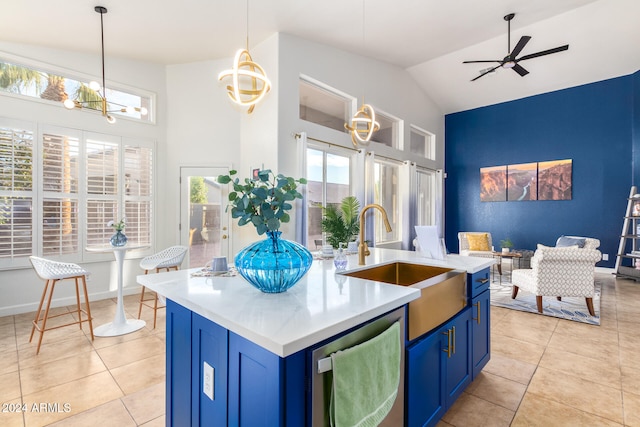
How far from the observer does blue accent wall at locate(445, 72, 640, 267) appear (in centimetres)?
602

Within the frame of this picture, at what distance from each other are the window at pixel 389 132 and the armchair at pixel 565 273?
11.6 feet

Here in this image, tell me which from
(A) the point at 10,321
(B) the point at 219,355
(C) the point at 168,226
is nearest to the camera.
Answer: (B) the point at 219,355

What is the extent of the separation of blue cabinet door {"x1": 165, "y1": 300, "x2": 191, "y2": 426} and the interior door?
348 centimetres

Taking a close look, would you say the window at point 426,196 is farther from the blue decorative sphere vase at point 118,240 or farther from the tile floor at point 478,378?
the blue decorative sphere vase at point 118,240

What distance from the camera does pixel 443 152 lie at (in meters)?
8.20

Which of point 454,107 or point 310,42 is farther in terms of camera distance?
point 454,107

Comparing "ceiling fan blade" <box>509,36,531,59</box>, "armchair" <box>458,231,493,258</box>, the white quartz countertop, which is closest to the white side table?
the white quartz countertop

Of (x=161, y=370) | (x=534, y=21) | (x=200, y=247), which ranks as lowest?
(x=161, y=370)

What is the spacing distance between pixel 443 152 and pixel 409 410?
7824 mm

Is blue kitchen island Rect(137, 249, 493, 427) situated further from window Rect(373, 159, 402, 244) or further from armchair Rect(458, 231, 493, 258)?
armchair Rect(458, 231, 493, 258)

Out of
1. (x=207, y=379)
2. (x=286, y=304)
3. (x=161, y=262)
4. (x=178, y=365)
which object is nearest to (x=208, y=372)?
(x=207, y=379)

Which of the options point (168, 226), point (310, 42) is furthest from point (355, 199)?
point (168, 226)

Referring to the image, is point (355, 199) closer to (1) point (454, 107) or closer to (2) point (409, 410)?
(2) point (409, 410)

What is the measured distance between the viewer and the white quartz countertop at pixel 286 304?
0.90 meters
